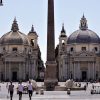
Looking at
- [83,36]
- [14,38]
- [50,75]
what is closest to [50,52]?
[50,75]

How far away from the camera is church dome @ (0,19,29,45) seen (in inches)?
5295

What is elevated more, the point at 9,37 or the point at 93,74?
the point at 9,37

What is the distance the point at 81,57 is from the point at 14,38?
20.4m

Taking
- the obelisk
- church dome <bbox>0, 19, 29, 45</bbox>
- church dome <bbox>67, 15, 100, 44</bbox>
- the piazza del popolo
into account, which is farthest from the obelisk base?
church dome <bbox>67, 15, 100, 44</bbox>

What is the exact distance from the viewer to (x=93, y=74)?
130 metres

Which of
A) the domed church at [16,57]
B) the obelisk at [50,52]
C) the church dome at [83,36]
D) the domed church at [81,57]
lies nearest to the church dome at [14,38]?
the domed church at [16,57]

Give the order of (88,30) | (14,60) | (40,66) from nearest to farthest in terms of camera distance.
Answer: (14,60) < (88,30) < (40,66)

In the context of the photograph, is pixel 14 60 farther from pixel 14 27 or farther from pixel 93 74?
pixel 93 74

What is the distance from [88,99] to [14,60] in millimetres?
96093

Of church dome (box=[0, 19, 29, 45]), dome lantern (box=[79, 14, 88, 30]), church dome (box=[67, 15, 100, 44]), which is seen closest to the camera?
church dome (box=[0, 19, 29, 45])

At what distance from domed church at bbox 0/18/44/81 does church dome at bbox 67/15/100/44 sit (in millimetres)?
12120

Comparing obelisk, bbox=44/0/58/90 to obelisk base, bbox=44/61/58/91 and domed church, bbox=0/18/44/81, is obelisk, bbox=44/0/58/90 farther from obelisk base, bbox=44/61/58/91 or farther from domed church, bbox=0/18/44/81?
domed church, bbox=0/18/44/81

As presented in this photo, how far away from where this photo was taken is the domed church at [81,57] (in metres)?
130

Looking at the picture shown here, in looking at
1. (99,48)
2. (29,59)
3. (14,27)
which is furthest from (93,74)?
(14,27)
